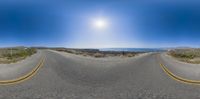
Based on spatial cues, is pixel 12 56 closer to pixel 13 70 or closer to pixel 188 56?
pixel 13 70

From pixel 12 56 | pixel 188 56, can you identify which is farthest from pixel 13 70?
pixel 188 56

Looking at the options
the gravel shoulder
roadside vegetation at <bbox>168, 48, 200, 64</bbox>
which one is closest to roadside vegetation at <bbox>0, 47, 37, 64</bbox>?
the gravel shoulder

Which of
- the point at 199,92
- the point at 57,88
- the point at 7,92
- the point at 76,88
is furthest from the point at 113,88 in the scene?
the point at 7,92

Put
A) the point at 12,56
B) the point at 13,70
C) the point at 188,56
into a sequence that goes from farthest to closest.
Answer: the point at 188,56, the point at 12,56, the point at 13,70

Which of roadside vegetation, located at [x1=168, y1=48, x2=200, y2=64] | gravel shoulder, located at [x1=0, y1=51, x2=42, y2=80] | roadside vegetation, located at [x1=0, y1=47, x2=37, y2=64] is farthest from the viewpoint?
roadside vegetation, located at [x1=168, y1=48, x2=200, y2=64]

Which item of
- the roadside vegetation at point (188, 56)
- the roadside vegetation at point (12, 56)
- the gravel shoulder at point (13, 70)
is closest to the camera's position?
the gravel shoulder at point (13, 70)

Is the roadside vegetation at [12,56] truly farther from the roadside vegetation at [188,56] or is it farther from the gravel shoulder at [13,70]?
the roadside vegetation at [188,56]

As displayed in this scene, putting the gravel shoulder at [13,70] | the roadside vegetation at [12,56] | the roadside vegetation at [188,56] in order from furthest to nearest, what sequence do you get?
the roadside vegetation at [188,56]
the roadside vegetation at [12,56]
the gravel shoulder at [13,70]

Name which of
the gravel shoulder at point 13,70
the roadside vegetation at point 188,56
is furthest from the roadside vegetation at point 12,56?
the roadside vegetation at point 188,56

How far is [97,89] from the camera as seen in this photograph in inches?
464

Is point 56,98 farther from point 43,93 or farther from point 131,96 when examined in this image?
point 131,96

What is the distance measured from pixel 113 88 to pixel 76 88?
65.0 inches

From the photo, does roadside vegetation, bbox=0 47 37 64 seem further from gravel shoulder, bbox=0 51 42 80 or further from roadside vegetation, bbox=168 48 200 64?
roadside vegetation, bbox=168 48 200 64

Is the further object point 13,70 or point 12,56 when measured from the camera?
point 12,56
